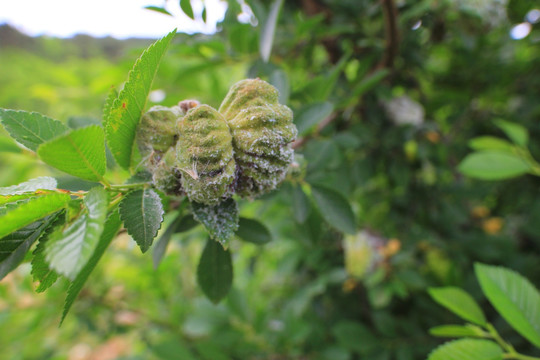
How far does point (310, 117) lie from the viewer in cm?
100

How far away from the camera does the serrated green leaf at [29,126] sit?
2.06 feet

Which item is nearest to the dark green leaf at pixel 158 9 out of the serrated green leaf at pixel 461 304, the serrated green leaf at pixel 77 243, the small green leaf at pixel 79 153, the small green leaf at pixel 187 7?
the small green leaf at pixel 187 7

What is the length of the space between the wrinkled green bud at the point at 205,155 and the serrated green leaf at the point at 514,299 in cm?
82

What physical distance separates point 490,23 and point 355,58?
0.66 meters

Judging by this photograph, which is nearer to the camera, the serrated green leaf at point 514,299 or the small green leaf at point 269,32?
the serrated green leaf at point 514,299

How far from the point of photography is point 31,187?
625 mm

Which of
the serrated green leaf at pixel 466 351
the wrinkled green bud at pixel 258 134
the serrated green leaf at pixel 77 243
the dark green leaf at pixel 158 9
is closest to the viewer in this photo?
the serrated green leaf at pixel 77 243

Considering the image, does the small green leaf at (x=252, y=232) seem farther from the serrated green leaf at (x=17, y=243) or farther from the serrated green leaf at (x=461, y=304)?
the serrated green leaf at (x=461, y=304)

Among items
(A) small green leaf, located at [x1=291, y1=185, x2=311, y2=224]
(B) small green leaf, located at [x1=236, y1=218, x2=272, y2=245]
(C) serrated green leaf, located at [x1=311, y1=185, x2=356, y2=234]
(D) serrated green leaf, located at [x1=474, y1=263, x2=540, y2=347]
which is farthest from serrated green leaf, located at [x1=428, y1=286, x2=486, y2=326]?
(B) small green leaf, located at [x1=236, y1=218, x2=272, y2=245]

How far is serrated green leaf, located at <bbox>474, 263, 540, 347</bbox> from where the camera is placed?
2.97ft

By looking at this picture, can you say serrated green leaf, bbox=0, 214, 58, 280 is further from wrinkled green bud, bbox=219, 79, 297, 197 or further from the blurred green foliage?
the blurred green foliage

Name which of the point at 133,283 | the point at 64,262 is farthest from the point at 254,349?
the point at 64,262

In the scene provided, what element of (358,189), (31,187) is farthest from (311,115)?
(358,189)

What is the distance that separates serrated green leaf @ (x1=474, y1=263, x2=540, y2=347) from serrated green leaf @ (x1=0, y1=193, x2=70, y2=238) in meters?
1.08
